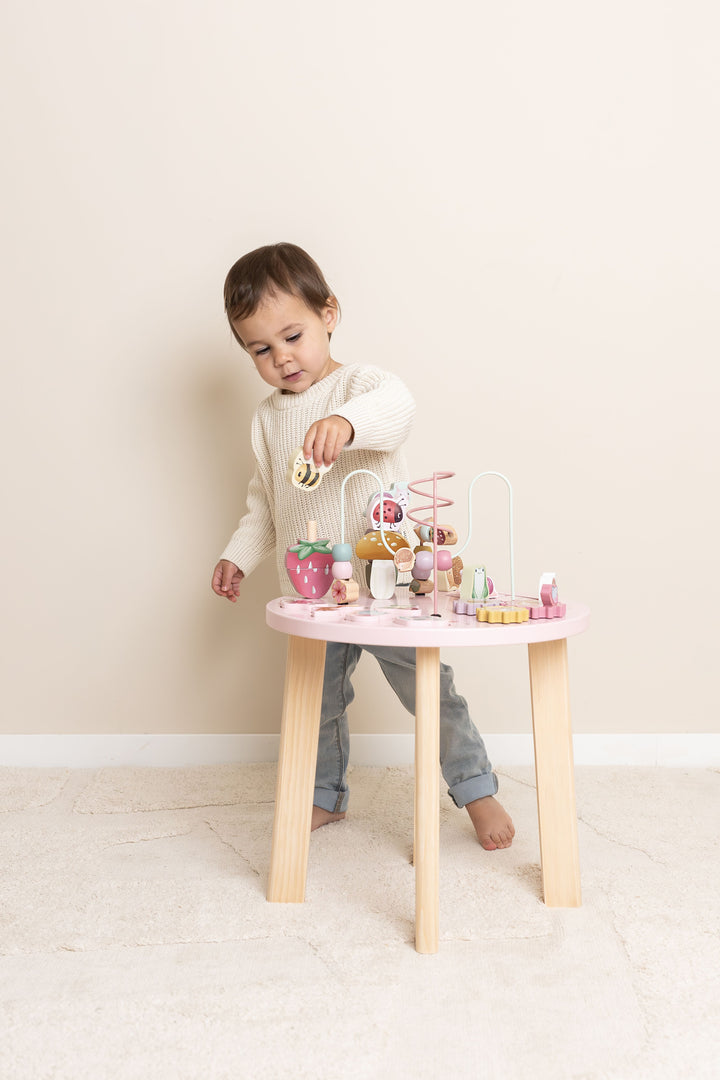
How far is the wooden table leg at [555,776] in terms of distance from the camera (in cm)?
99

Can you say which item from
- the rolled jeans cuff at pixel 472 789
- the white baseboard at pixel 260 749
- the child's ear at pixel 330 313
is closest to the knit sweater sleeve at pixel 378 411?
the child's ear at pixel 330 313

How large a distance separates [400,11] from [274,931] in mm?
1405

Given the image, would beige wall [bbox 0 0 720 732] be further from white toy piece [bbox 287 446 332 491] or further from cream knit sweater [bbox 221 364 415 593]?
white toy piece [bbox 287 446 332 491]

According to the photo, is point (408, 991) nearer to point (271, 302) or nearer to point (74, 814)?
point (74, 814)

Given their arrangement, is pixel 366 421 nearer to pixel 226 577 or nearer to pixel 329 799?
pixel 226 577

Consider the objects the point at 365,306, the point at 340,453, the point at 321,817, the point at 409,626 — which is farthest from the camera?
the point at 365,306

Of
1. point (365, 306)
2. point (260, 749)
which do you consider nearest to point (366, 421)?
point (365, 306)

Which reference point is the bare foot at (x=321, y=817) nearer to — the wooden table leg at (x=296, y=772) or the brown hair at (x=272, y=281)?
the wooden table leg at (x=296, y=772)

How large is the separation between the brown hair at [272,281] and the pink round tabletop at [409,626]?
0.43 metres

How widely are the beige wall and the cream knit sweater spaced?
24 centimetres

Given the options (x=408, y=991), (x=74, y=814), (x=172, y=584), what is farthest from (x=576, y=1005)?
(x=172, y=584)

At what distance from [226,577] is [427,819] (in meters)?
A: 0.55

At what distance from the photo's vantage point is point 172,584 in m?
1.57

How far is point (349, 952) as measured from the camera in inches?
34.8
